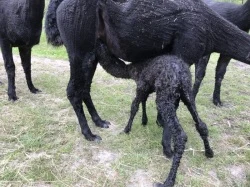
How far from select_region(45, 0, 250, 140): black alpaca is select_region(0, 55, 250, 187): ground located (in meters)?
0.85

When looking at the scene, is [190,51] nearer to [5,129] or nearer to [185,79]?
[185,79]

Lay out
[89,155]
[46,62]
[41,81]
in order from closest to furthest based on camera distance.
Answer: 1. [89,155]
2. [41,81]
3. [46,62]

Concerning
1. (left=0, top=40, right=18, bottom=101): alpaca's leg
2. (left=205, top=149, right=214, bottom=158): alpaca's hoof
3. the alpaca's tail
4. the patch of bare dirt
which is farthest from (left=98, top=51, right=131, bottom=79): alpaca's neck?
(left=0, top=40, right=18, bottom=101): alpaca's leg

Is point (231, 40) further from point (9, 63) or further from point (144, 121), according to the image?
point (9, 63)

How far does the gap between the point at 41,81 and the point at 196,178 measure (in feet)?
11.2

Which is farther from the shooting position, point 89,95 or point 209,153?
point 89,95

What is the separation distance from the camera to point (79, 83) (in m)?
3.47

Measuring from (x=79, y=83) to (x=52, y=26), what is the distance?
2.40 ft

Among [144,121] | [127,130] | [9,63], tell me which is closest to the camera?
[127,130]

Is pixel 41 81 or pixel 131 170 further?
pixel 41 81

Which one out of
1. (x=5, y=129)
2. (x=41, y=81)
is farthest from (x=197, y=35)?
(x=41, y=81)

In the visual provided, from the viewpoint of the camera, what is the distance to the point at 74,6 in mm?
3141

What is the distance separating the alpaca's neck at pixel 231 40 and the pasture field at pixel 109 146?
1124 mm

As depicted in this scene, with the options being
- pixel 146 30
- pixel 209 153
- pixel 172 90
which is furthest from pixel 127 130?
pixel 146 30
